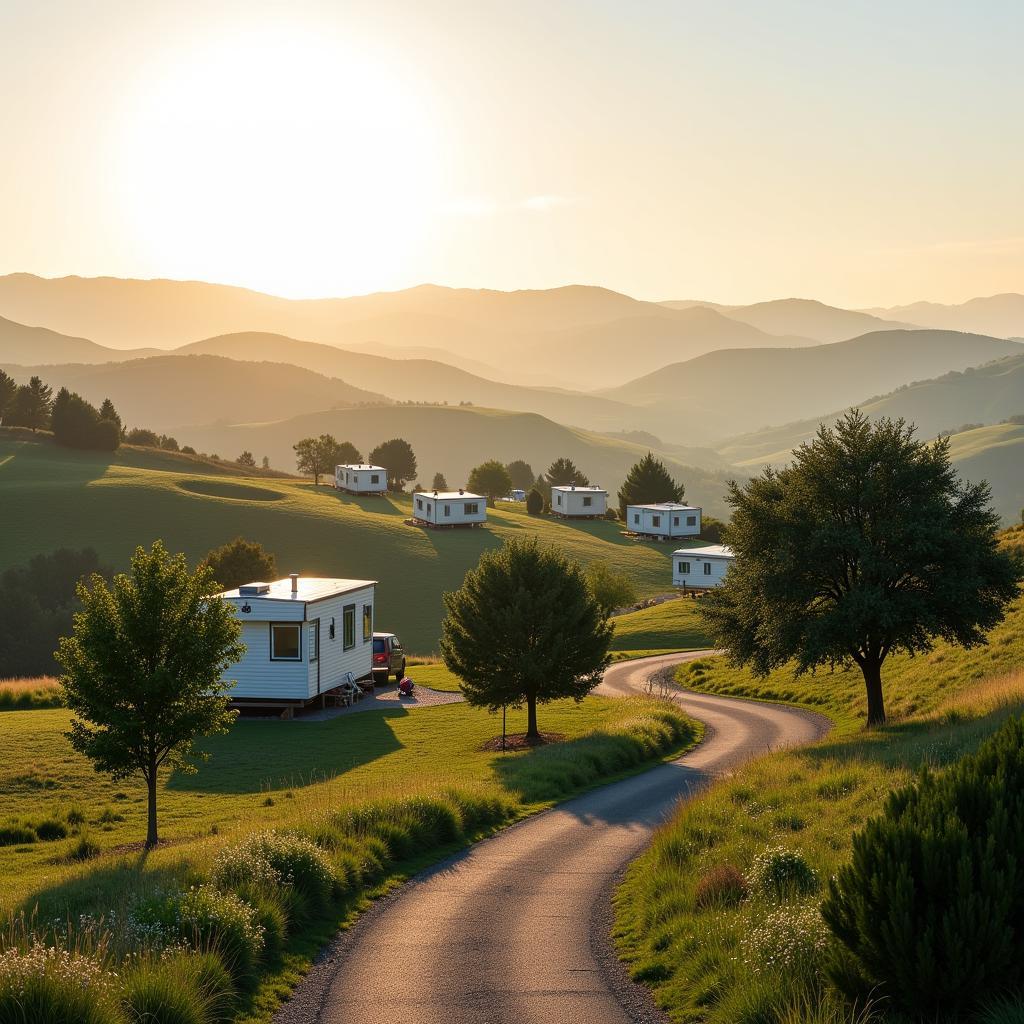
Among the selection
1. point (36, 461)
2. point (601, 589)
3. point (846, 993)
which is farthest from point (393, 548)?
point (846, 993)

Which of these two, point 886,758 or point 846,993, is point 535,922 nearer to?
point 846,993

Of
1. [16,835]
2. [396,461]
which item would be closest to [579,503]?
[396,461]

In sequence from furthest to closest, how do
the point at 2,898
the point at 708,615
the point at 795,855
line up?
the point at 708,615 < the point at 2,898 < the point at 795,855

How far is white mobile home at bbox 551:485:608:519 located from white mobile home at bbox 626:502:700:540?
10679 millimetres

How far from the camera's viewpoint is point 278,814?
2477cm

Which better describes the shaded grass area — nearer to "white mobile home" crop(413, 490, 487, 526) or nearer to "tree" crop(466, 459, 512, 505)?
"white mobile home" crop(413, 490, 487, 526)

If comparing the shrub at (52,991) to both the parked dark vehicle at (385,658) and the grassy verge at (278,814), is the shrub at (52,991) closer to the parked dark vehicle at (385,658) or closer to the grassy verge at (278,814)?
the grassy verge at (278,814)

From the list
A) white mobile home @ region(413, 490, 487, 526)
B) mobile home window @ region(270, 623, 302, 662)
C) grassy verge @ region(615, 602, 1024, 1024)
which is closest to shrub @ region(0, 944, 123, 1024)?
grassy verge @ region(615, 602, 1024, 1024)

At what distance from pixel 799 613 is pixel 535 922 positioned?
64.4 ft

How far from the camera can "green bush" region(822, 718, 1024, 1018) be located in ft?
32.0

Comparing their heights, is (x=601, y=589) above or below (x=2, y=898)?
above

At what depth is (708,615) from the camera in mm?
37156

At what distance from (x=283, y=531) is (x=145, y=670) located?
84.7 metres

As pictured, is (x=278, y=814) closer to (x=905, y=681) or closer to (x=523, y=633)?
(x=523, y=633)
